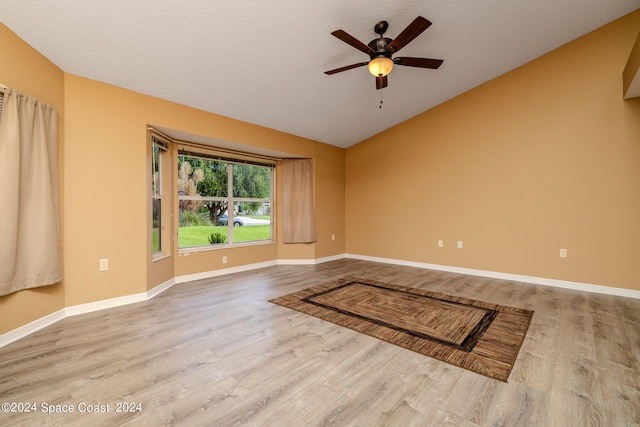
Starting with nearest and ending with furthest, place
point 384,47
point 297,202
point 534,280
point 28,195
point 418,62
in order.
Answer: point 28,195 → point 384,47 → point 418,62 → point 534,280 → point 297,202

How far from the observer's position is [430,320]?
2729mm

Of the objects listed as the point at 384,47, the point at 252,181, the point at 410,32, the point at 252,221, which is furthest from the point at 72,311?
the point at 410,32

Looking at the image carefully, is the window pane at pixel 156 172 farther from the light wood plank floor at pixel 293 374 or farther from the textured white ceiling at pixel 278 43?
the light wood plank floor at pixel 293 374

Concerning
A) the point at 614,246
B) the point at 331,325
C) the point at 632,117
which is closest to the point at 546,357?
the point at 331,325

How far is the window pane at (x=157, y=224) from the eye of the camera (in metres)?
3.76

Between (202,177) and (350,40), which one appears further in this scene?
(202,177)

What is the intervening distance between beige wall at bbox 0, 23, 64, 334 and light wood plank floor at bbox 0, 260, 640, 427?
205mm

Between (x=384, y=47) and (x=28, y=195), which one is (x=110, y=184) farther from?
(x=384, y=47)

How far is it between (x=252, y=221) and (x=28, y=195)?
3.13 m

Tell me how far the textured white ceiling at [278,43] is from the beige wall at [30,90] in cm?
11

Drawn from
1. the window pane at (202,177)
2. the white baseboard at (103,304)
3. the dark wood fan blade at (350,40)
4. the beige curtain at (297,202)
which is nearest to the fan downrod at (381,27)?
the dark wood fan blade at (350,40)

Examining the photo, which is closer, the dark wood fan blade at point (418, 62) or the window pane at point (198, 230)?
the dark wood fan blade at point (418, 62)

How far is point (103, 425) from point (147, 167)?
110 inches

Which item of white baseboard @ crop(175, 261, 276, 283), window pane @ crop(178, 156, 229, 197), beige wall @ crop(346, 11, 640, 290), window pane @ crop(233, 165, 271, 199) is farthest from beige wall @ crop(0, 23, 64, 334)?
beige wall @ crop(346, 11, 640, 290)
